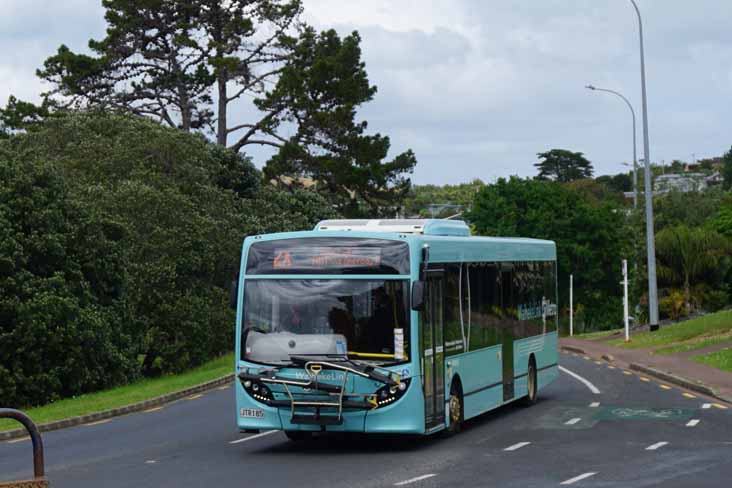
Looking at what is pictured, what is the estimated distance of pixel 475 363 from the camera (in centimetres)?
1998

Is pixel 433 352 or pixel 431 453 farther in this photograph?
pixel 433 352

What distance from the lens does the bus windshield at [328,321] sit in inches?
663

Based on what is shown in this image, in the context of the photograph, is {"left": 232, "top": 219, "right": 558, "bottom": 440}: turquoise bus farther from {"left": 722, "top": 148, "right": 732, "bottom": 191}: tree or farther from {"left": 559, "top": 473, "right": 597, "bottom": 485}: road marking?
{"left": 722, "top": 148, "right": 732, "bottom": 191}: tree

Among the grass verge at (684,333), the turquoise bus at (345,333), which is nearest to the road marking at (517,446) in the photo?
the turquoise bus at (345,333)

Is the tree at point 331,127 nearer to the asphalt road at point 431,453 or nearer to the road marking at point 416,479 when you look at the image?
the asphalt road at point 431,453

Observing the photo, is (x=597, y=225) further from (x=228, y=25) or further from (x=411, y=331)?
(x=411, y=331)

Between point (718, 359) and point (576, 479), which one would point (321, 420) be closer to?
point (576, 479)

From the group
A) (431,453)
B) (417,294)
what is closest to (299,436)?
(431,453)

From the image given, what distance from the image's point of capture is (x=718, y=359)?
3450 cm

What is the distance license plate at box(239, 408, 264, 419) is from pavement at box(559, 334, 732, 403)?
10.8 m

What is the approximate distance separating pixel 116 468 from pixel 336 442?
3.68 m

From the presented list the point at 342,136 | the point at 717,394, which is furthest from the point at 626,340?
the point at 717,394

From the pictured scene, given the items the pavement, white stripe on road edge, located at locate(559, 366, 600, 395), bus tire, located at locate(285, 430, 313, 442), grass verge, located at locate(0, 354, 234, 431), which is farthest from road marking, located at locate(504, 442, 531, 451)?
white stripe on road edge, located at locate(559, 366, 600, 395)

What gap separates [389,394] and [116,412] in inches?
388
